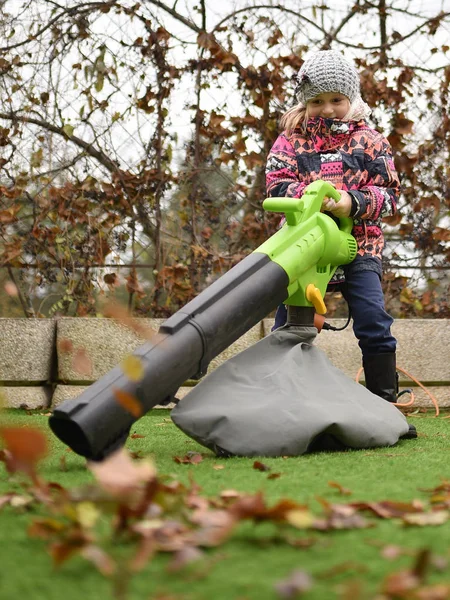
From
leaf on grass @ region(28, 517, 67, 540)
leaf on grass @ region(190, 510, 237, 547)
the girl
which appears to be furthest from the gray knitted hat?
leaf on grass @ region(28, 517, 67, 540)

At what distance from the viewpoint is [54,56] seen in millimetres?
3787

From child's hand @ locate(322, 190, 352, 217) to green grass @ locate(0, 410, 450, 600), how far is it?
2.96 ft

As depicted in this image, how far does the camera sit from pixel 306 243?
225 cm

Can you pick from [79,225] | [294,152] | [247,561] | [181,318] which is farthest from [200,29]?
[247,561]

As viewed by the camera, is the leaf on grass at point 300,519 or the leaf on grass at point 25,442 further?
the leaf on grass at point 300,519

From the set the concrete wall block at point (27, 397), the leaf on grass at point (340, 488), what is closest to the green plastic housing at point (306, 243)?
the leaf on grass at point (340, 488)

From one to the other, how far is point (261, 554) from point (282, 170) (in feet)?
5.98

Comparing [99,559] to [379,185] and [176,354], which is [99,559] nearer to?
[176,354]

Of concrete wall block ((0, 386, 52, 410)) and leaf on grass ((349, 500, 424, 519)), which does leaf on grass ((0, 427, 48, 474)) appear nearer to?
leaf on grass ((349, 500, 424, 519))

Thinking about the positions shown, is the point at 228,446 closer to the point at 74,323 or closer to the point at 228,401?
the point at 228,401

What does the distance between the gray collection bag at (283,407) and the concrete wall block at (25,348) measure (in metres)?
1.50

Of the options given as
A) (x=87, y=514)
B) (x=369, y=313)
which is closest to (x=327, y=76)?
(x=369, y=313)

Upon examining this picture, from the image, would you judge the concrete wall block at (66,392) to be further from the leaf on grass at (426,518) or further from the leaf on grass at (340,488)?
the leaf on grass at (426,518)

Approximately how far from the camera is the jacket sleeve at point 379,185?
2553 millimetres
